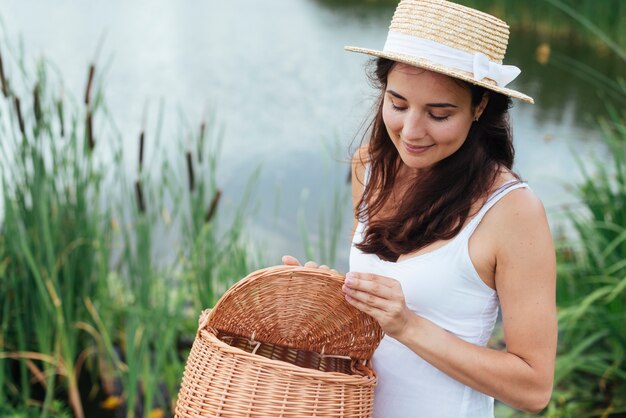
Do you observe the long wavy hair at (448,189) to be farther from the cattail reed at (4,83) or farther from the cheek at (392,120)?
the cattail reed at (4,83)

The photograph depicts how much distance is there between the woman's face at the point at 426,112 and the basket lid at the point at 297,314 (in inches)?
10.9

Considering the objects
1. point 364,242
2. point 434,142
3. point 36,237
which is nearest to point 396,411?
point 364,242

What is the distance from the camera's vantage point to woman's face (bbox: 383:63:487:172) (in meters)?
1.47

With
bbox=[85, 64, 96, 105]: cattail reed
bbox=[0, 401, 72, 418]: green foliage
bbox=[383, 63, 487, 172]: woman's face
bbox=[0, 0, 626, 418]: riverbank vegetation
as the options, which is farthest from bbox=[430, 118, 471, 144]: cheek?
bbox=[0, 401, 72, 418]: green foliage

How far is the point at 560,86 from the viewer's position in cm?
630

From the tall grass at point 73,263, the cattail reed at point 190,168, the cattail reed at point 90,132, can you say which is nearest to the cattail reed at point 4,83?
the tall grass at point 73,263

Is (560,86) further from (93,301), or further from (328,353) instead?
(328,353)

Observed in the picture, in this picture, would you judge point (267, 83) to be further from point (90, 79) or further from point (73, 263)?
point (90, 79)

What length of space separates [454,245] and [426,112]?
24 centimetres

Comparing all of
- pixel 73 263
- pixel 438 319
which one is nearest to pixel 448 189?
pixel 438 319

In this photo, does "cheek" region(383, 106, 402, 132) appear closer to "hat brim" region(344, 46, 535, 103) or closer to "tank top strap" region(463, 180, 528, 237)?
"hat brim" region(344, 46, 535, 103)

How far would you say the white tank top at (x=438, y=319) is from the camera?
1.50m

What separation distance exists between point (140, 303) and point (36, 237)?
0.40 m

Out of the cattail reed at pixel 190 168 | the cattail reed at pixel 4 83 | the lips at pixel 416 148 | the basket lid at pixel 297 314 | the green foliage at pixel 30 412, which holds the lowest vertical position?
the green foliage at pixel 30 412
